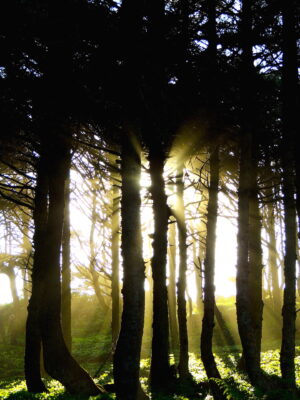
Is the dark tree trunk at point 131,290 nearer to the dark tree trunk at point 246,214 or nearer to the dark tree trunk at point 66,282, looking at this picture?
the dark tree trunk at point 246,214

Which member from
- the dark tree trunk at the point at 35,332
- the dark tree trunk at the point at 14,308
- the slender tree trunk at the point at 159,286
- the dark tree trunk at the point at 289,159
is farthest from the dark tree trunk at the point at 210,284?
the dark tree trunk at the point at 14,308

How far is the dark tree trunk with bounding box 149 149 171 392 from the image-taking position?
319 inches

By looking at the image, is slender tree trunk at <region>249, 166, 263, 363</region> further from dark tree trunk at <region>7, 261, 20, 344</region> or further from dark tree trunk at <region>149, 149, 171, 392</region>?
dark tree trunk at <region>7, 261, 20, 344</region>

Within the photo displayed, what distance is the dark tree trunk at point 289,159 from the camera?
24.3 ft

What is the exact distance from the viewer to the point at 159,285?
860 centimetres

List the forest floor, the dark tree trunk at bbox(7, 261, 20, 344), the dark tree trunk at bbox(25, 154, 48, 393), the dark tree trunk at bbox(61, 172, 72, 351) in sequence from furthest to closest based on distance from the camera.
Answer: the dark tree trunk at bbox(7, 261, 20, 344)
the dark tree trunk at bbox(61, 172, 72, 351)
the dark tree trunk at bbox(25, 154, 48, 393)
the forest floor

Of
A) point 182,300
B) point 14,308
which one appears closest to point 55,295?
point 182,300

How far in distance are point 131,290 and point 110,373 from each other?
7.94 m

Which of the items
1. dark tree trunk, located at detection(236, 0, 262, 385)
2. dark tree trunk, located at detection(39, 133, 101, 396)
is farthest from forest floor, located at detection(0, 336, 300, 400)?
dark tree trunk, located at detection(236, 0, 262, 385)

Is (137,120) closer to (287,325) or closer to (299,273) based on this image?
(287,325)

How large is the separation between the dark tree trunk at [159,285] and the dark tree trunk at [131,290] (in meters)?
2.12

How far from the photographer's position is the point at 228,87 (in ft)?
27.7

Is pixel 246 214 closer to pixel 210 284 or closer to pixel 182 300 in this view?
pixel 210 284

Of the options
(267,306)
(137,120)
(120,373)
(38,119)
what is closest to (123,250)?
(120,373)
